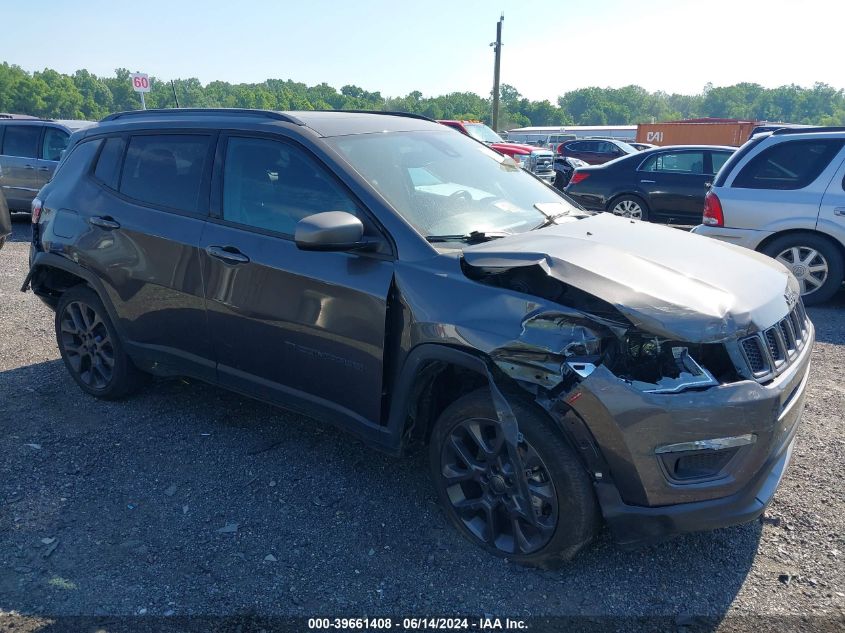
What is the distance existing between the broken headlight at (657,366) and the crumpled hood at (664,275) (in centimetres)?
7

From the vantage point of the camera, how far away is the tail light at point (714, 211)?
668cm

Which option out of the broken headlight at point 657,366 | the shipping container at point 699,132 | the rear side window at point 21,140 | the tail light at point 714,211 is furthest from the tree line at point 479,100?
the broken headlight at point 657,366

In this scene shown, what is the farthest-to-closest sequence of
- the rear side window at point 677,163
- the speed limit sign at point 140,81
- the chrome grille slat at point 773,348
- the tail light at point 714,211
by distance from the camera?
the speed limit sign at point 140,81 → the rear side window at point 677,163 → the tail light at point 714,211 → the chrome grille slat at point 773,348

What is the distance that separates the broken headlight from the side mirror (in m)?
1.24

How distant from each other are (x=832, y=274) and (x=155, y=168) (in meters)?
6.41

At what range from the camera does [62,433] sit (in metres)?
3.92

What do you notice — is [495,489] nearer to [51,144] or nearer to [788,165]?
[788,165]

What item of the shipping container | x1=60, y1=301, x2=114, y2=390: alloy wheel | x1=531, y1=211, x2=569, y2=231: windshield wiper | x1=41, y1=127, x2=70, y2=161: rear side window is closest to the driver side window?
x1=531, y1=211, x2=569, y2=231: windshield wiper

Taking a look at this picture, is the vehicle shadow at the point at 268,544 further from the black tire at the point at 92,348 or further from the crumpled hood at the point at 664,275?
the crumpled hood at the point at 664,275

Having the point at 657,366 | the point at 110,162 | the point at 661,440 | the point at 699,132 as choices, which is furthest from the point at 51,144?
the point at 699,132

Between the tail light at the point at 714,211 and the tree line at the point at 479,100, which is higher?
the tree line at the point at 479,100

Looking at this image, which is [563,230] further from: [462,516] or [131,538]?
[131,538]

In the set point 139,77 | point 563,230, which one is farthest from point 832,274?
point 139,77

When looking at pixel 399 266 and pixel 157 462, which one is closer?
pixel 399 266
